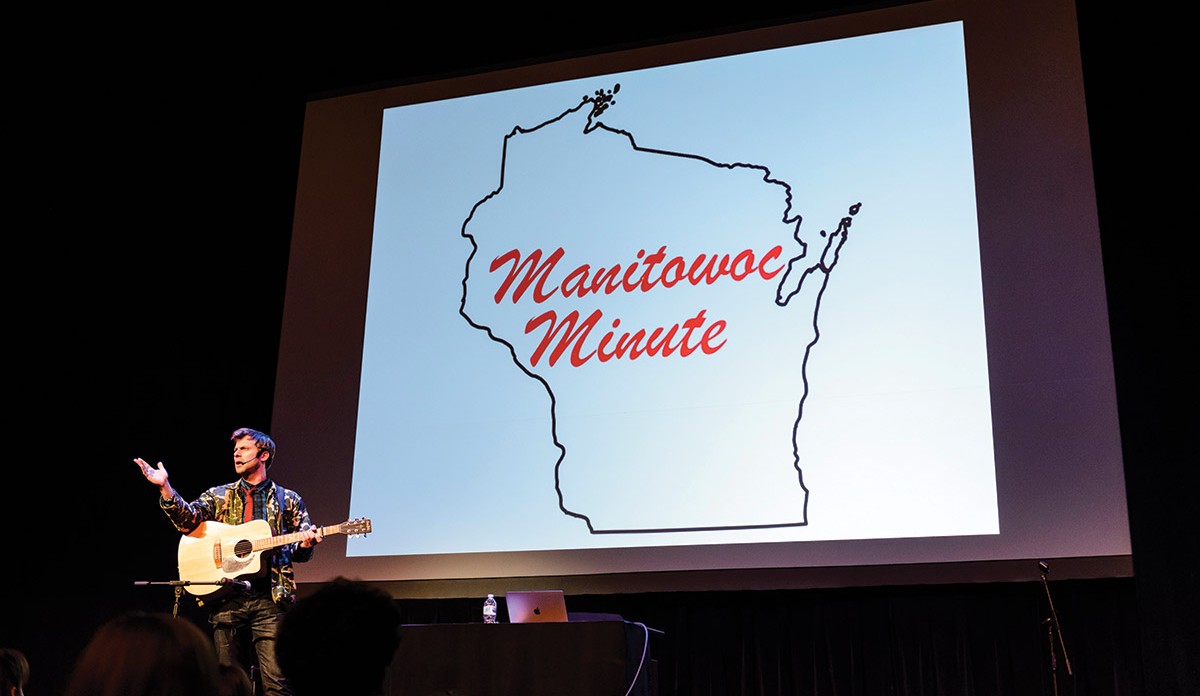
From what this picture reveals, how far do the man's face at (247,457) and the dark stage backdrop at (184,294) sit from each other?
740mm

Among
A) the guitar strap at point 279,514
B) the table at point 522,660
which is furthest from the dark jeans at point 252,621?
the table at point 522,660

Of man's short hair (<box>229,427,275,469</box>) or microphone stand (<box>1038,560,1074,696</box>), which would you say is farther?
man's short hair (<box>229,427,275,469</box>)

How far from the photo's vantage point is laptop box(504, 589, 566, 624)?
3.85 metres

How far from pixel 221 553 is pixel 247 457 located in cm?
39

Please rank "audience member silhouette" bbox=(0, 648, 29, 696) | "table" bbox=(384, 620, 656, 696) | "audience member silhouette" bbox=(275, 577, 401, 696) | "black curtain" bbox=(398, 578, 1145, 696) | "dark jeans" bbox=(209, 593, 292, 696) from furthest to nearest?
"dark jeans" bbox=(209, 593, 292, 696) < "black curtain" bbox=(398, 578, 1145, 696) < "table" bbox=(384, 620, 656, 696) < "audience member silhouette" bbox=(0, 648, 29, 696) < "audience member silhouette" bbox=(275, 577, 401, 696)

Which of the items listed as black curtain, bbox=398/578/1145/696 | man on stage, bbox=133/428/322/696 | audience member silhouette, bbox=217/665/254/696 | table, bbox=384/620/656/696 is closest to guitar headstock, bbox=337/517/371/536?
man on stage, bbox=133/428/322/696

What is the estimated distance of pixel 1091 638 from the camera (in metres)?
4.37

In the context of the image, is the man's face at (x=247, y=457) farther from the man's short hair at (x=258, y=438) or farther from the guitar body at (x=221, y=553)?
the guitar body at (x=221, y=553)

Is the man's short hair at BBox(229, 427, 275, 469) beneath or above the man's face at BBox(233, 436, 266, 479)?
above

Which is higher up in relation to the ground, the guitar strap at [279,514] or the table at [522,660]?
the guitar strap at [279,514]

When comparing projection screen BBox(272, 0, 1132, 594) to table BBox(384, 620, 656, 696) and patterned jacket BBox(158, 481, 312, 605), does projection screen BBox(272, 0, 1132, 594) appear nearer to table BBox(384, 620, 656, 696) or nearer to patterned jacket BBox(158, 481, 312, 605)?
patterned jacket BBox(158, 481, 312, 605)

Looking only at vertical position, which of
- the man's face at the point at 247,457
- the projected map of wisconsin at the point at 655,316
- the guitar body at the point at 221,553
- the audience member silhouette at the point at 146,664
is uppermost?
the projected map of wisconsin at the point at 655,316

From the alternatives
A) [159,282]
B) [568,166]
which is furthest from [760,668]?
[159,282]

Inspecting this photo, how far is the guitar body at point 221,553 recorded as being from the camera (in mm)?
4496
